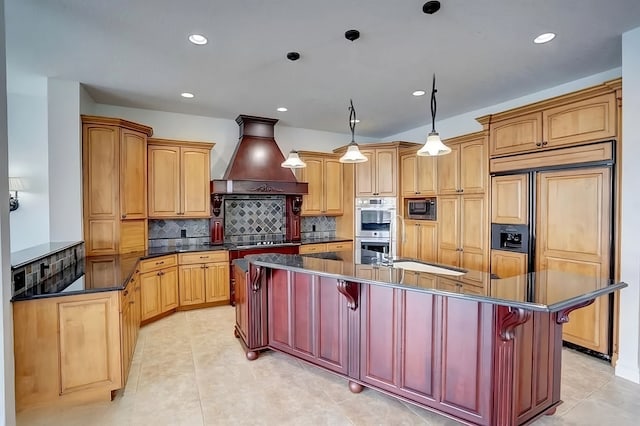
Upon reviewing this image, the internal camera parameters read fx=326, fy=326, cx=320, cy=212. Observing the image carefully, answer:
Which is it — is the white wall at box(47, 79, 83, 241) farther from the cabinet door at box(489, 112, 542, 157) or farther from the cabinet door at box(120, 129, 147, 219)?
the cabinet door at box(489, 112, 542, 157)

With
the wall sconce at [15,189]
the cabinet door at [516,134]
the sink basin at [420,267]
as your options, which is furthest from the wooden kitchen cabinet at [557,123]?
the wall sconce at [15,189]

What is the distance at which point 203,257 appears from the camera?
4.53 meters

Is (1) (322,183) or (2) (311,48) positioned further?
(1) (322,183)

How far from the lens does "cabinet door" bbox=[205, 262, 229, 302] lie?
4.57 metres

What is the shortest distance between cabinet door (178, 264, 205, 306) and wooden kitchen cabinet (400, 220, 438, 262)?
3.09 metres

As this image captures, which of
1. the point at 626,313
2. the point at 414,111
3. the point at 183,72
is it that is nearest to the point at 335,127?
the point at 414,111

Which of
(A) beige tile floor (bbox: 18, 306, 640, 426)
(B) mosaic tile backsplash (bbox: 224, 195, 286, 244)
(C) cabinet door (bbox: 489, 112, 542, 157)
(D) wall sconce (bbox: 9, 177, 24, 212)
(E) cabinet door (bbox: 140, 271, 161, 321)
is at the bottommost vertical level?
(A) beige tile floor (bbox: 18, 306, 640, 426)

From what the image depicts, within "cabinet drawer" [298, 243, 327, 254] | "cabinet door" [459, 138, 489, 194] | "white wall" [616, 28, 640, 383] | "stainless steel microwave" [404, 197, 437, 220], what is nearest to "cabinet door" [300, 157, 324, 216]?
"cabinet drawer" [298, 243, 327, 254]

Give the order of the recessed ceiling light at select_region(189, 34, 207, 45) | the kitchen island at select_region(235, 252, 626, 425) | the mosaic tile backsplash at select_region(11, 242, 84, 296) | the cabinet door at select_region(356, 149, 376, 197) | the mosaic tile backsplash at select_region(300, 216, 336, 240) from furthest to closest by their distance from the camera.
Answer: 1. the mosaic tile backsplash at select_region(300, 216, 336, 240)
2. the cabinet door at select_region(356, 149, 376, 197)
3. the recessed ceiling light at select_region(189, 34, 207, 45)
4. the mosaic tile backsplash at select_region(11, 242, 84, 296)
5. the kitchen island at select_region(235, 252, 626, 425)

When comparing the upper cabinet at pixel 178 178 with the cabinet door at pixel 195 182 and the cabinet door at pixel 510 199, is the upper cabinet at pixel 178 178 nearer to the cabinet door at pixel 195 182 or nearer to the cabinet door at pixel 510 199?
the cabinet door at pixel 195 182

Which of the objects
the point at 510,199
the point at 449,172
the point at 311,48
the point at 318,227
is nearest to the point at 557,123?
the point at 510,199

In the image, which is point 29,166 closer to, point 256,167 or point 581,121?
point 256,167

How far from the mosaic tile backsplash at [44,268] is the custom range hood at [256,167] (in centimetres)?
186

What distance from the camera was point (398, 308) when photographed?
2230mm
